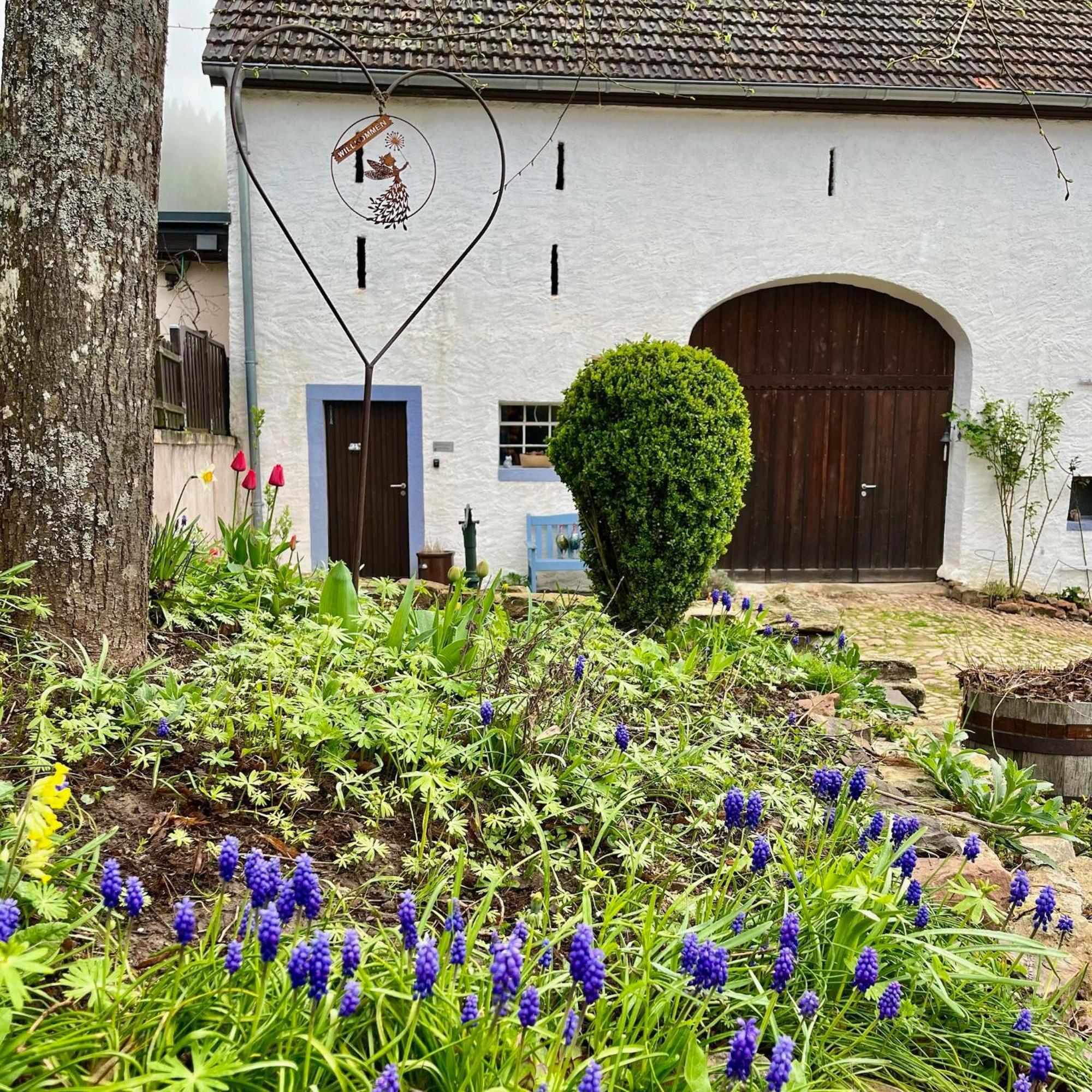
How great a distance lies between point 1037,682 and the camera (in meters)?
3.92

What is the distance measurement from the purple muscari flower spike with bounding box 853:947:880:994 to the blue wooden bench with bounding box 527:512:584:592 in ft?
25.6

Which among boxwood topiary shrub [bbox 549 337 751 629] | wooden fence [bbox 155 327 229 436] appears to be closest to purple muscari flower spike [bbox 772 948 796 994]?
boxwood topiary shrub [bbox 549 337 751 629]

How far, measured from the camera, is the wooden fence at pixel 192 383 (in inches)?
281

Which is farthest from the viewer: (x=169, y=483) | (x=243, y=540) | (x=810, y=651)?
(x=169, y=483)

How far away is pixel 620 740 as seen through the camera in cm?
263

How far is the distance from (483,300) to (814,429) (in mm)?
3969

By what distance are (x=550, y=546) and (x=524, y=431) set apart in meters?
1.30

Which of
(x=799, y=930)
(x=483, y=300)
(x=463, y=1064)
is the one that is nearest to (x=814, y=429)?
(x=483, y=300)

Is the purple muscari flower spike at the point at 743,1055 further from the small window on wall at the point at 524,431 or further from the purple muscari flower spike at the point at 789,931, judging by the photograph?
the small window on wall at the point at 524,431

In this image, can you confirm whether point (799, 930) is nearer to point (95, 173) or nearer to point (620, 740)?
point (620, 740)

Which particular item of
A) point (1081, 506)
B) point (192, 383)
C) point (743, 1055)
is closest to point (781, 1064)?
point (743, 1055)

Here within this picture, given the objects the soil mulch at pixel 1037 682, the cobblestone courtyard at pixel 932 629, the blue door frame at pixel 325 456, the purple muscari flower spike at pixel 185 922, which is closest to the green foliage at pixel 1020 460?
the cobblestone courtyard at pixel 932 629

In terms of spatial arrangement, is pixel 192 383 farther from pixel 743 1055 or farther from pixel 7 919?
pixel 743 1055

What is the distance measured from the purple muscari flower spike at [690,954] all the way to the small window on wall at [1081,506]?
10.6 meters
